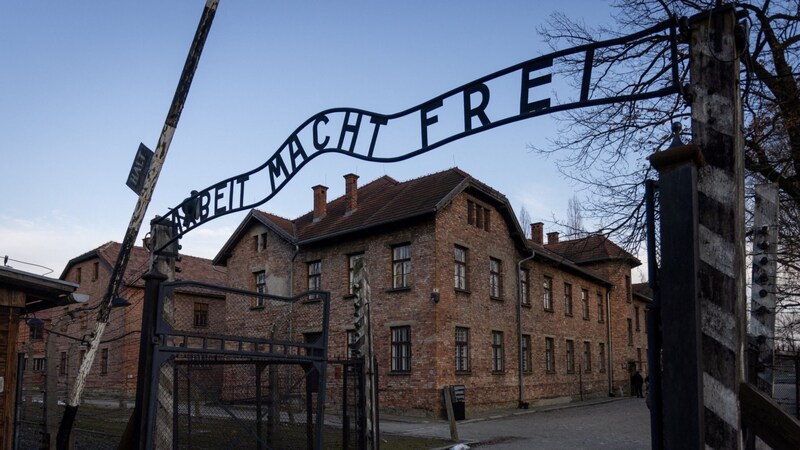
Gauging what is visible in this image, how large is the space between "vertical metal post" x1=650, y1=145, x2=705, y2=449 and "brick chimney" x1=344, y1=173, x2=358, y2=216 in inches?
965

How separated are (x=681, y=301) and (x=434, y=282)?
1993 cm

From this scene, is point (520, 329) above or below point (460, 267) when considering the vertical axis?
below

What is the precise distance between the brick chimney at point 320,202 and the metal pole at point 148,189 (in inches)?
786

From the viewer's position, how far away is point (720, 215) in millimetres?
3143

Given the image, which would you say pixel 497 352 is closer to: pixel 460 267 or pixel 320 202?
pixel 460 267

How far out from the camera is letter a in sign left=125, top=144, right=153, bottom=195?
27.2 ft

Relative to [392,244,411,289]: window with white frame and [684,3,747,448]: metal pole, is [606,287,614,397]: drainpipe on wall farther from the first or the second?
[684,3,747,448]: metal pole

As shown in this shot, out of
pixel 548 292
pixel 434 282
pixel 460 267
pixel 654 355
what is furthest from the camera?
pixel 548 292

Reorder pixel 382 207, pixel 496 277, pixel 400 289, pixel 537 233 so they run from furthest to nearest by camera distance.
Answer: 1. pixel 537 233
2. pixel 496 277
3. pixel 382 207
4. pixel 400 289

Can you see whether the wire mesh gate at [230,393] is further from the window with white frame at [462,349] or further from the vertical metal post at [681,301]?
the window with white frame at [462,349]

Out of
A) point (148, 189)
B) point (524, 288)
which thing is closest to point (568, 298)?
point (524, 288)

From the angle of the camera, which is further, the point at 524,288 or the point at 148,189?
the point at 524,288

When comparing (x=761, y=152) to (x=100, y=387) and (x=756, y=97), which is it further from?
(x=100, y=387)

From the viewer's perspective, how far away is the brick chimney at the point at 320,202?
28312 millimetres
